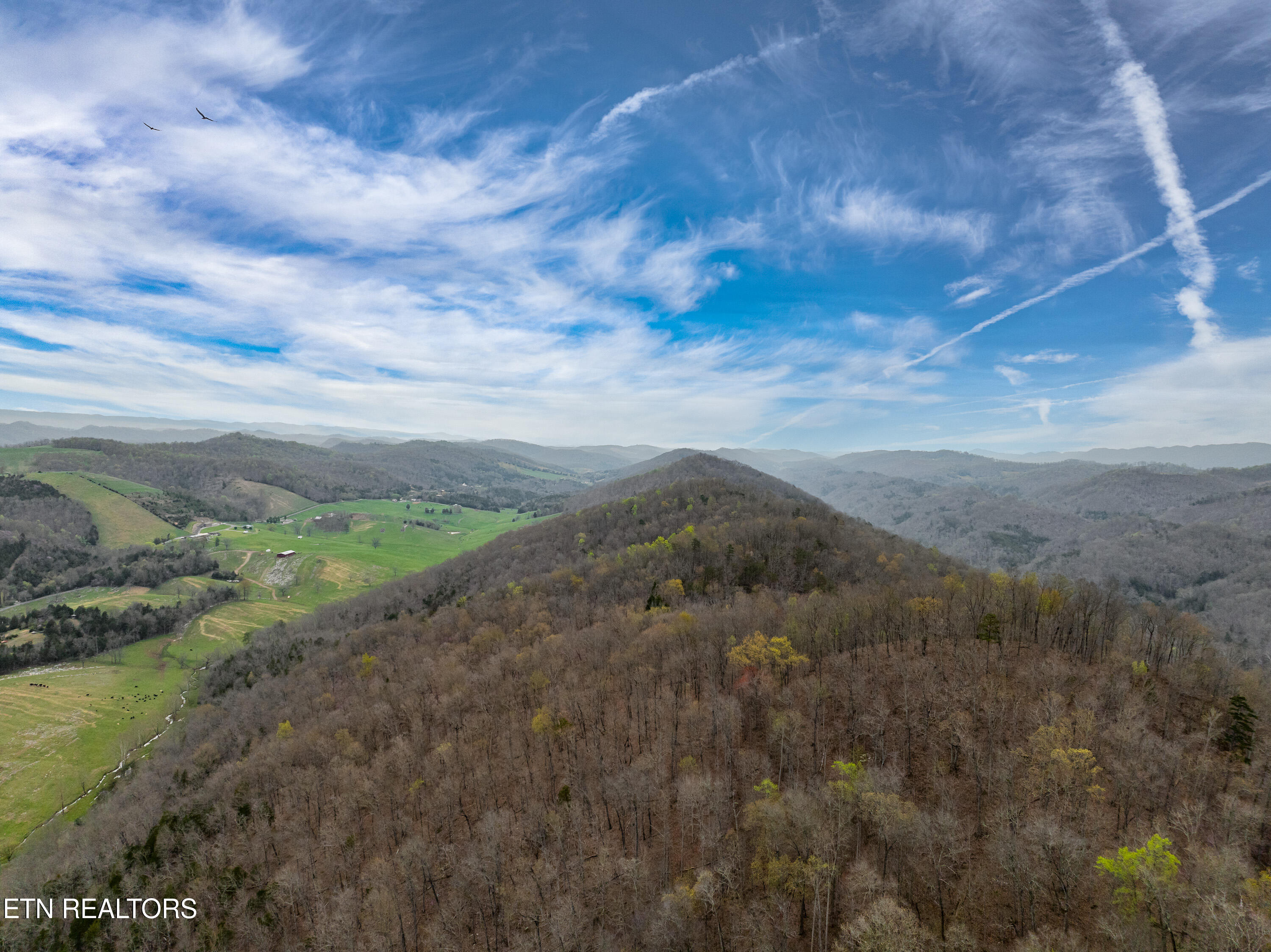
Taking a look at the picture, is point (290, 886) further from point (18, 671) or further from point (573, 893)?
point (18, 671)

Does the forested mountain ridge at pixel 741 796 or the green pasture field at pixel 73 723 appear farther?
the green pasture field at pixel 73 723

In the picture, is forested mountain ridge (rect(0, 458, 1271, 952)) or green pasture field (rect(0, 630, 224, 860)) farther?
green pasture field (rect(0, 630, 224, 860))

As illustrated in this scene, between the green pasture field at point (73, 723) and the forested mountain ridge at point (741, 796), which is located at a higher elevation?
the forested mountain ridge at point (741, 796)

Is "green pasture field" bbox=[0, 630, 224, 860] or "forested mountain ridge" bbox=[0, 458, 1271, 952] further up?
"forested mountain ridge" bbox=[0, 458, 1271, 952]

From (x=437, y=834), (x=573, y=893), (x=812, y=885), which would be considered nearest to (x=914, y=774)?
(x=812, y=885)
